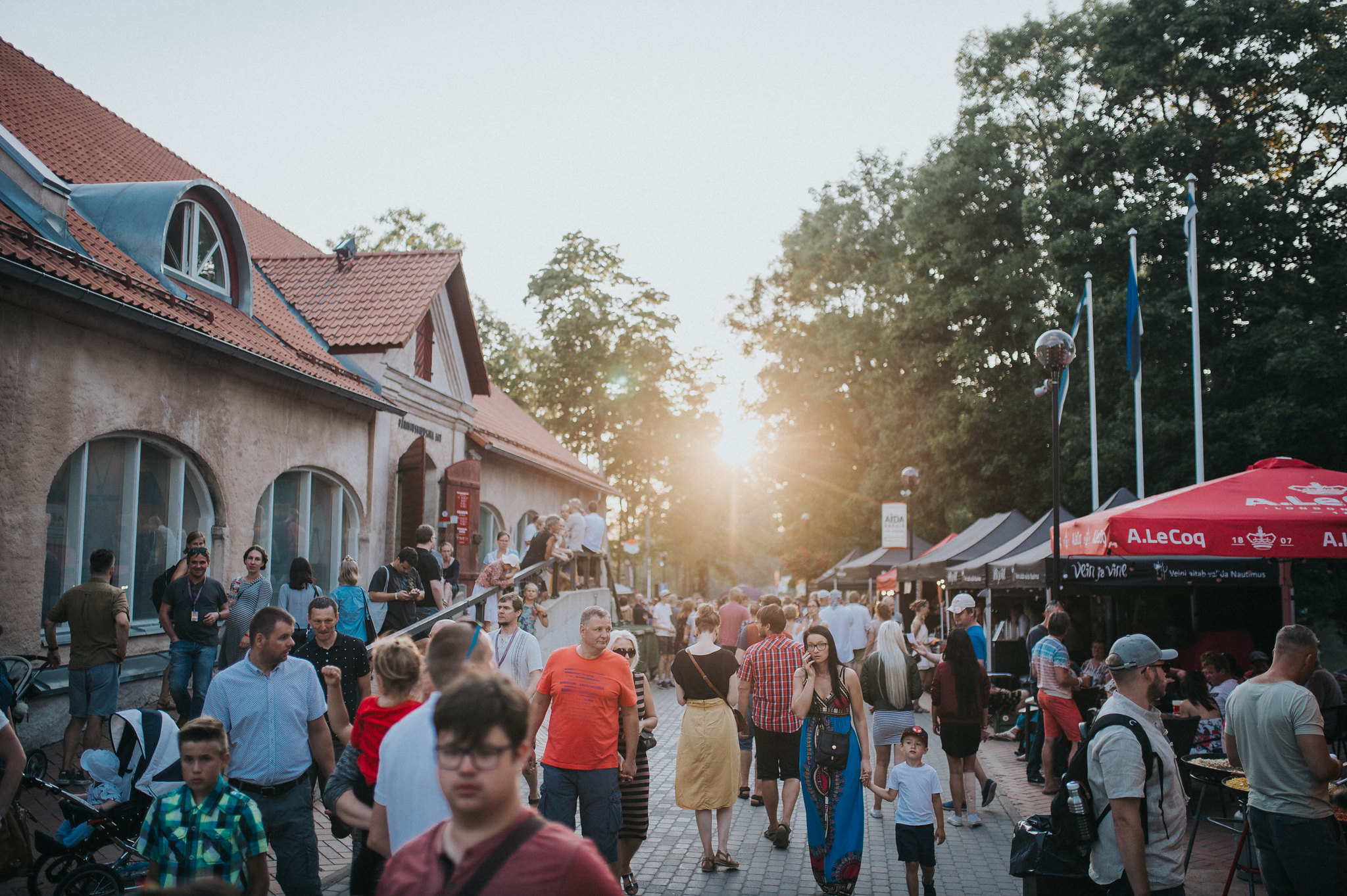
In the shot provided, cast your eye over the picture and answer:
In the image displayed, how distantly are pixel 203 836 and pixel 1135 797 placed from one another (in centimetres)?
394

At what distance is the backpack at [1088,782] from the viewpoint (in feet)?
14.6

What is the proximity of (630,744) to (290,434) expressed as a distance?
853cm

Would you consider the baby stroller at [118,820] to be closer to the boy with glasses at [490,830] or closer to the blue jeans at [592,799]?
the blue jeans at [592,799]

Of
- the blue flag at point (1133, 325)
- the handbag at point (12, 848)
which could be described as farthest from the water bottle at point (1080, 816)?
the blue flag at point (1133, 325)

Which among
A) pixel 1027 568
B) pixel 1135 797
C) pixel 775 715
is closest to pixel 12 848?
pixel 775 715

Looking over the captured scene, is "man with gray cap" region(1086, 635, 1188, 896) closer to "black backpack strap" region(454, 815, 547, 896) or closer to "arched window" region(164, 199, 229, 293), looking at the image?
"black backpack strap" region(454, 815, 547, 896)

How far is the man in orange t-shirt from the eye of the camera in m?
6.33

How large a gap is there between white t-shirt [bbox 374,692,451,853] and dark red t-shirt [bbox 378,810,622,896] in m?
1.17

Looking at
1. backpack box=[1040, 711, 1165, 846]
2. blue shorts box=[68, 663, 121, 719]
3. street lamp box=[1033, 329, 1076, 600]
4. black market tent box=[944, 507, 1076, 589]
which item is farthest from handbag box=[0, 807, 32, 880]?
black market tent box=[944, 507, 1076, 589]

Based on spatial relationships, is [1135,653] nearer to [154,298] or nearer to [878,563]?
[154,298]

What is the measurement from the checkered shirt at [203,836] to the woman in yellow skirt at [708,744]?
4078 millimetres

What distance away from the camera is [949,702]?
9258 mm

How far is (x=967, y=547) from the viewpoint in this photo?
20516 mm

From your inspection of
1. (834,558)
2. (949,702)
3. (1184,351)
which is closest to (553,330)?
(834,558)
